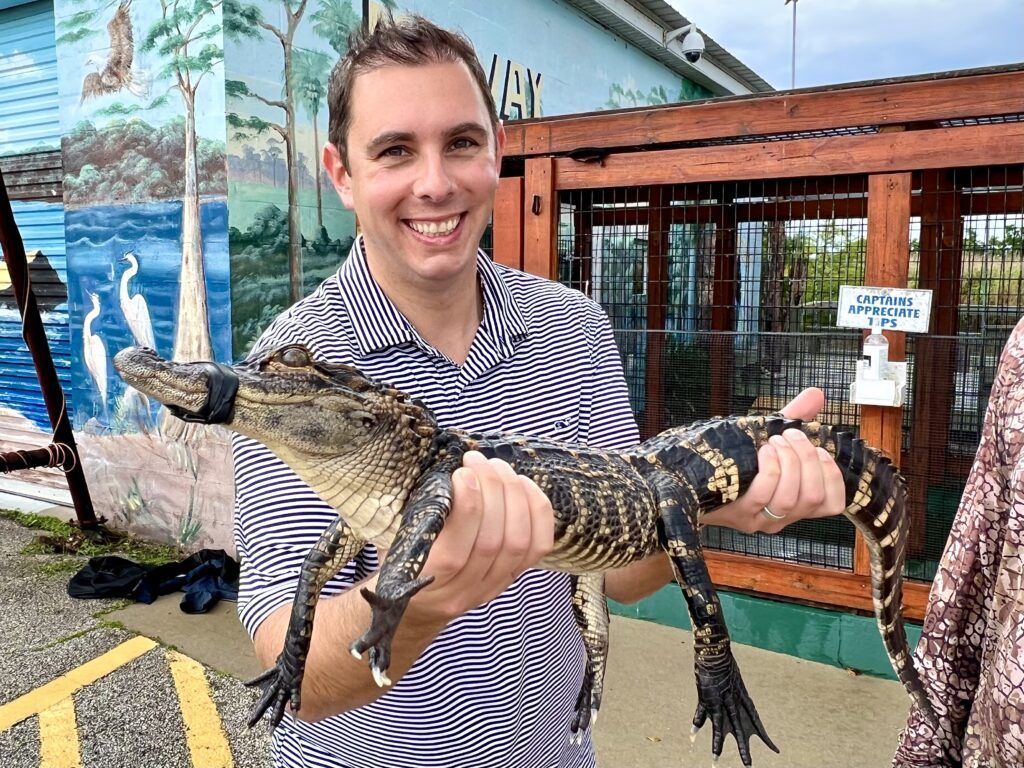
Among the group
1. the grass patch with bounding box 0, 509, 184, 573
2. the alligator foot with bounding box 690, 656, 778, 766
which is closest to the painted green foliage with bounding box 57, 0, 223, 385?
the grass patch with bounding box 0, 509, 184, 573

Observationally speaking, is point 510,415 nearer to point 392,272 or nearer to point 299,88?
point 392,272

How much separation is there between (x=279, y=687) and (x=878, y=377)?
3256 millimetres

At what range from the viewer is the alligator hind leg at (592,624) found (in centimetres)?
201

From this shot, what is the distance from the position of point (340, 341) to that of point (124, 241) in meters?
5.28

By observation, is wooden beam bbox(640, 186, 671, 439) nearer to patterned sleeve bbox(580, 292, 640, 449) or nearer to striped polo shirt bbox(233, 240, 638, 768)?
patterned sleeve bbox(580, 292, 640, 449)

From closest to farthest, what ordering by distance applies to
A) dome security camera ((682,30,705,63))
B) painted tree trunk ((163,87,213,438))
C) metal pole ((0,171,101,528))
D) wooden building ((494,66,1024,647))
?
wooden building ((494,66,1024,647))
painted tree trunk ((163,87,213,438))
metal pole ((0,171,101,528))
dome security camera ((682,30,705,63))

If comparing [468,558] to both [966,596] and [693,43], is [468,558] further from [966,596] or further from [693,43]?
[693,43]

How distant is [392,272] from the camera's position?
5.59ft

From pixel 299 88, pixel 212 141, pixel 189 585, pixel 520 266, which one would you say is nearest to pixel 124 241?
pixel 212 141


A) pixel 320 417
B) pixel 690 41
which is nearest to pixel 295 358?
pixel 320 417

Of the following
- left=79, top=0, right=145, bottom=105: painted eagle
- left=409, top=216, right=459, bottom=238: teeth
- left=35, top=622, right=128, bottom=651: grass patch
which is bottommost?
left=35, top=622, right=128, bottom=651: grass patch

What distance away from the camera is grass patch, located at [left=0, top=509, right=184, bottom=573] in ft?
20.1

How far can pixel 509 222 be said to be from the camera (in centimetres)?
484

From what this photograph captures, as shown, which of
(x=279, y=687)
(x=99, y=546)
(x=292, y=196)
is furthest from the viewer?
(x=99, y=546)
